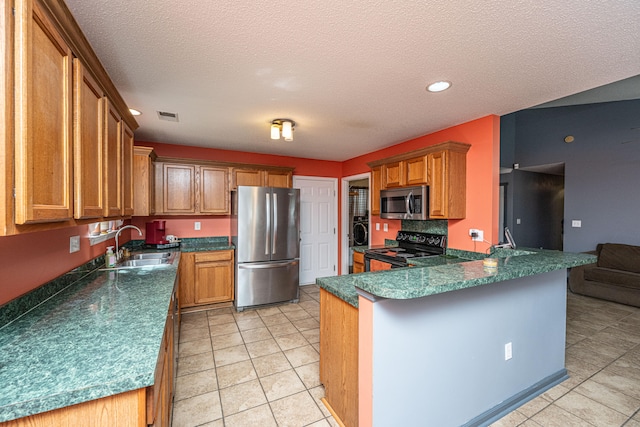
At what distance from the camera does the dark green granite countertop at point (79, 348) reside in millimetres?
769

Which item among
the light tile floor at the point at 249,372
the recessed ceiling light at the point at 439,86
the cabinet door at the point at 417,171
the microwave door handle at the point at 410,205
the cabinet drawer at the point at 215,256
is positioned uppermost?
the recessed ceiling light at the point at 439,86

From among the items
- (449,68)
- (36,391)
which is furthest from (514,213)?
(36,391)

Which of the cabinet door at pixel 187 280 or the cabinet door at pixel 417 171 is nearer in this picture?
the cabinet door at pixel 417 171

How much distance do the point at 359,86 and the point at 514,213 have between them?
585cm

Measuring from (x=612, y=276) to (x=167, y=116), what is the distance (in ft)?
20.0

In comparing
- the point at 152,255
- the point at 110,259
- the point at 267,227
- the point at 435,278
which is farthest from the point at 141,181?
the point at 435,278

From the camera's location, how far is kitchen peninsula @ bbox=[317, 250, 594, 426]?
139 centimetres

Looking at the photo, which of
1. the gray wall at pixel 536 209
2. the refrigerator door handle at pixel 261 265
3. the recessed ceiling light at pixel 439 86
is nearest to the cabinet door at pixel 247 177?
the refrigerator door handle at pixel 261 265

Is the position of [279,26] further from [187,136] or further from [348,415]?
[187,136]

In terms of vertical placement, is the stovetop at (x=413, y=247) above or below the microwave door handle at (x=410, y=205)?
below

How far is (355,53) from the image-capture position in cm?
167

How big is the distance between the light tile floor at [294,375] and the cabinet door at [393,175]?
198 cm

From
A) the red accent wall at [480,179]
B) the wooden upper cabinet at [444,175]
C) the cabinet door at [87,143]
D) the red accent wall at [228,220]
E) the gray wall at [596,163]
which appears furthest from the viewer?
the gray wall at [596,163]

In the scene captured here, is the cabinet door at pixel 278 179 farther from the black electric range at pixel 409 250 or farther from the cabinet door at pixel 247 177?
the black electric range at pixel 409 250
